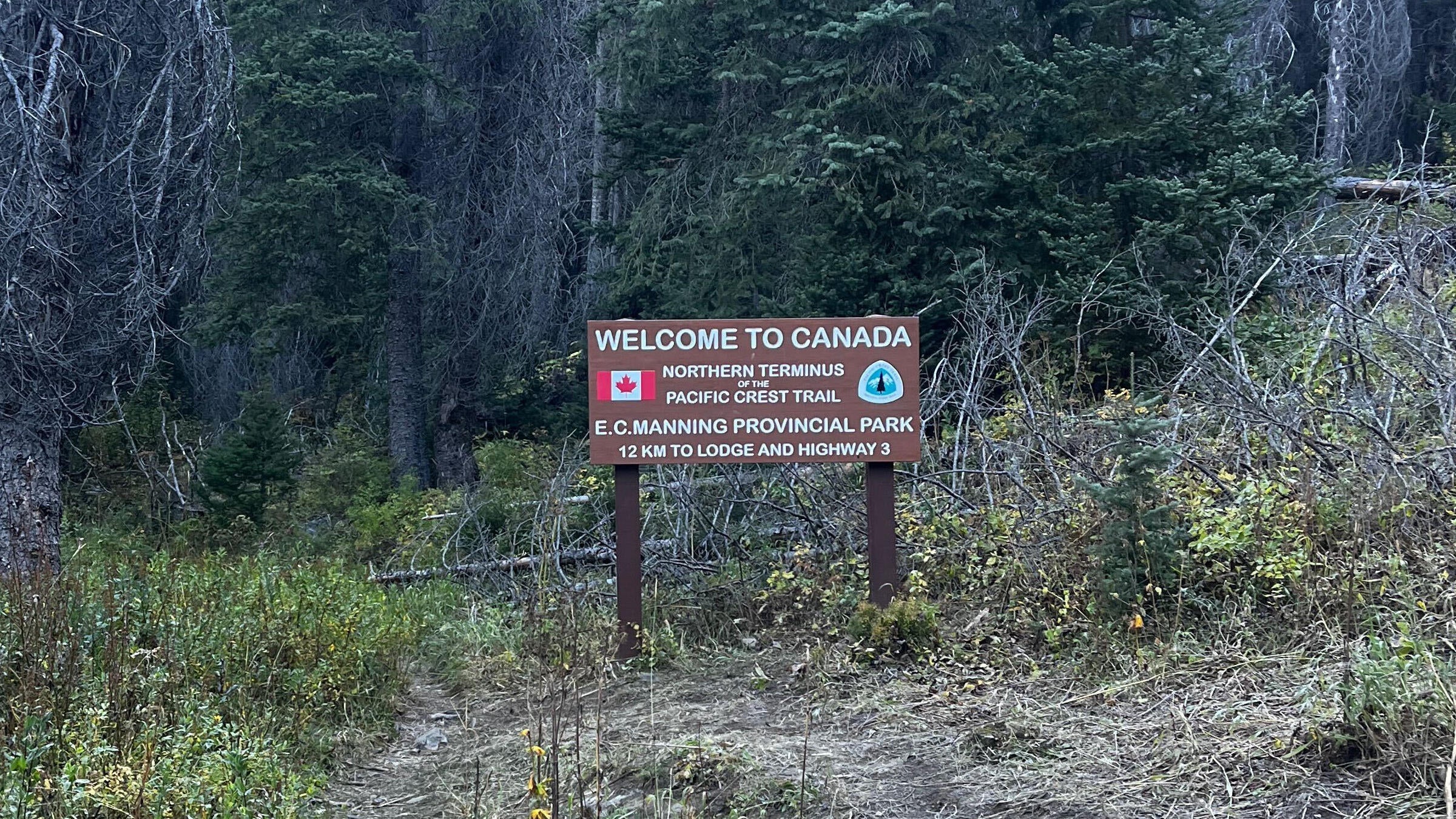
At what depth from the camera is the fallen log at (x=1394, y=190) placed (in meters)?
9.05

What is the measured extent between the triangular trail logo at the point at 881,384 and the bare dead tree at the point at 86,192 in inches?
234

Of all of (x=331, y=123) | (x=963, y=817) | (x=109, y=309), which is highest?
(x=331, y=123)

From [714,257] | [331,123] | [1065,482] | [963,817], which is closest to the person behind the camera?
[963,817]

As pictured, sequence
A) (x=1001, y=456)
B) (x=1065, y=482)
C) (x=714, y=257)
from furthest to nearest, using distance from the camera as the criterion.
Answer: (x=714, y=257) → (x=1001, y=456) → (x=1065, y=482)

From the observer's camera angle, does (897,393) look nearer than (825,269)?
Yes

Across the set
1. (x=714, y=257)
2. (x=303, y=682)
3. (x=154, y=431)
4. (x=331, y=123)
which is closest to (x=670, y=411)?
(x=303, y=682)

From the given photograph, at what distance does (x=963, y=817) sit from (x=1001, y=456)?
420 cm

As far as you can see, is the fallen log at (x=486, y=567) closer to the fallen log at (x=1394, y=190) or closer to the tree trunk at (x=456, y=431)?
the fallen log at (x=1394, y=190)

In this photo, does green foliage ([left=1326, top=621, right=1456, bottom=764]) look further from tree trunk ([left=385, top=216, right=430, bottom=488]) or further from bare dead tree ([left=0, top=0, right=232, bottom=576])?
tree trunk ([left=385, top=216, right=430, bottom=488])

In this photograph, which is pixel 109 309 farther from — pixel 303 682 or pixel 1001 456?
pixel 1001 456

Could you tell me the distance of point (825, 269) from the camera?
36.8 feet

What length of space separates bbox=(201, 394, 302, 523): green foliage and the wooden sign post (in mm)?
9214

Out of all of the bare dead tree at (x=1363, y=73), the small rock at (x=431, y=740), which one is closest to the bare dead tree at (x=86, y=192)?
the small rock at (x=431, y=740)

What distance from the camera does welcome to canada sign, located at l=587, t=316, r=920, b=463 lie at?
650 cm
